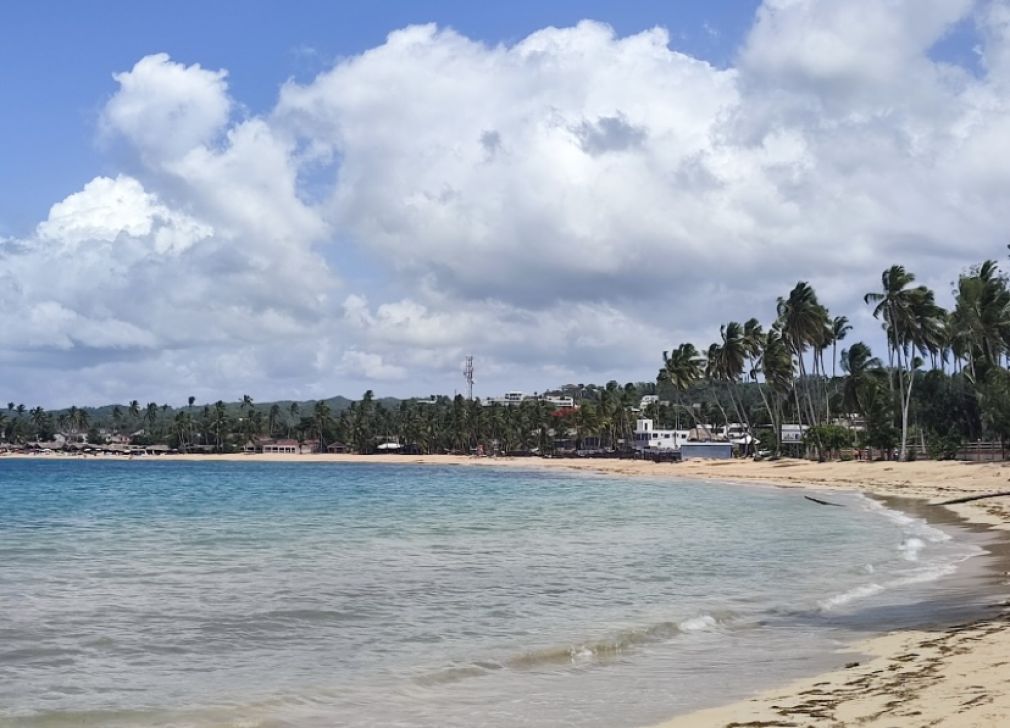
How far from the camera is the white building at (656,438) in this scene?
13488cm

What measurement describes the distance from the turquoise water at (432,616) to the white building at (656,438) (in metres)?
105

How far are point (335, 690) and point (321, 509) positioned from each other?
30583mm

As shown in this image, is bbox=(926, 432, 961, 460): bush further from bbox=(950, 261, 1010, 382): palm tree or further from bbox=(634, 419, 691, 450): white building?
bbox=(634, 419, 691, 450): white building

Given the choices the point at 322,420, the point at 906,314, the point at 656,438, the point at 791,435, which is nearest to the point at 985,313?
the point at 906,314

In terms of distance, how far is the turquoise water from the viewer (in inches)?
382

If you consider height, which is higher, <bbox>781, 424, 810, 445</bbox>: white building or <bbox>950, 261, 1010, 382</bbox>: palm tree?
<bbox>950, 261, 1010, 382</bbox>: palm tree

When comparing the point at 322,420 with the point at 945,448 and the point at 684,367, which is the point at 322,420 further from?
the point at 945,448

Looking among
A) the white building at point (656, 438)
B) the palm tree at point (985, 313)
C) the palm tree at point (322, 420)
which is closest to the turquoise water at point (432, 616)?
the palm tree at point (985, 313)

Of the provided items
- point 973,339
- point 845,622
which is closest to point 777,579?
point 845,622

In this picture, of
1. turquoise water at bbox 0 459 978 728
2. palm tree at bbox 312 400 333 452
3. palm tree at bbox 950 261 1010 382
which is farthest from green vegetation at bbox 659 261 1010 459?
palm tree at bbox 312 400 333 452

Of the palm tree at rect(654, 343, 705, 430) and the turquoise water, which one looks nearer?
the turquoise water

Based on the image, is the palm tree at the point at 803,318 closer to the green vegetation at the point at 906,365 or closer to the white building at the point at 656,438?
the green vegetation at the point at 906,365

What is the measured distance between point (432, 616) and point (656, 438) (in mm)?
125141

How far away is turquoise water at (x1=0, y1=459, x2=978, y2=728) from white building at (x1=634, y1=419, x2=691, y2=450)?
105 meters
